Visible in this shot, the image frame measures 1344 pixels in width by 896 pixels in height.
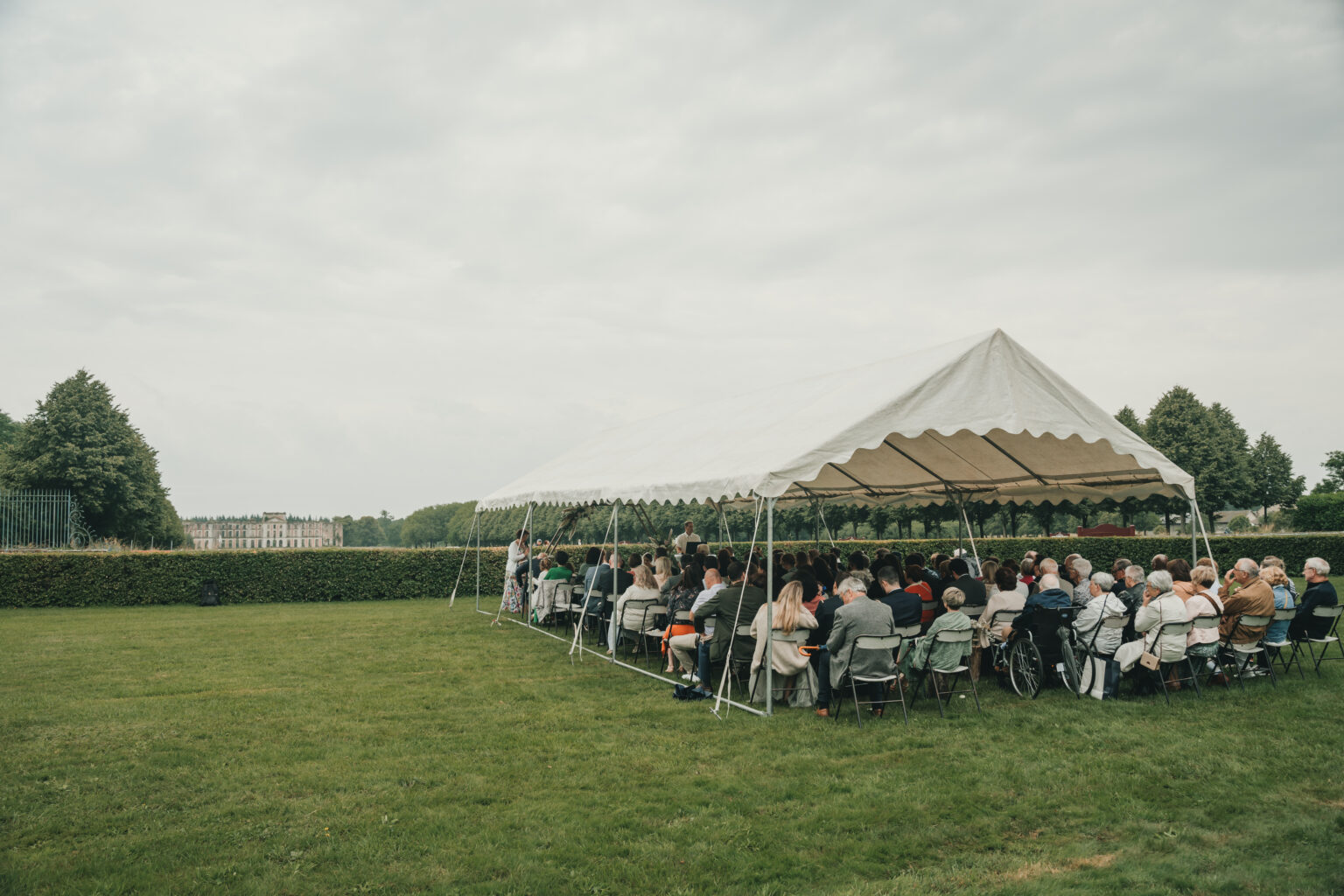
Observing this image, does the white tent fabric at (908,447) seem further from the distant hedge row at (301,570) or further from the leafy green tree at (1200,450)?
the leafy green tree at (1200,450)

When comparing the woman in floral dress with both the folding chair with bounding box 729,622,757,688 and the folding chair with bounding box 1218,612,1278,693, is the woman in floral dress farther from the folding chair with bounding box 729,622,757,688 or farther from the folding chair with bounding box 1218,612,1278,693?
the folding chair with bounding box 1218,612,1278,693

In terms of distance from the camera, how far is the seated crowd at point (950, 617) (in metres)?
7.21

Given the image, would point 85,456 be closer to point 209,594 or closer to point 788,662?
point 209,594

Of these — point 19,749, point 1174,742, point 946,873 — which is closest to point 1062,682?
point 1174,742

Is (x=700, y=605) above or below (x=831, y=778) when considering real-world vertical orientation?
above

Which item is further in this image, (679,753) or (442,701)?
(442,701)

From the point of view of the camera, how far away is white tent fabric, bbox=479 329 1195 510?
7836mm

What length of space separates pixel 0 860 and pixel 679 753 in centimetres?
390

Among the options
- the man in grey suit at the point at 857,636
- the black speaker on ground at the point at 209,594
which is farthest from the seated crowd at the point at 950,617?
the black speaker on ground at the point at 209,594

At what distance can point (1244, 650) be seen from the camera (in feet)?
26.0

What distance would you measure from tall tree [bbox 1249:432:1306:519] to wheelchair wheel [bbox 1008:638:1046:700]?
44669 millimetres

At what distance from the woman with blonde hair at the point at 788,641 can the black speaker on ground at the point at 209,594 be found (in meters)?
16.1

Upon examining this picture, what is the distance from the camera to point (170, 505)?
5081cm

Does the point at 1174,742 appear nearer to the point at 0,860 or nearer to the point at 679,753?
the point at 679,753
